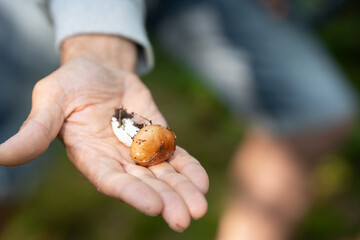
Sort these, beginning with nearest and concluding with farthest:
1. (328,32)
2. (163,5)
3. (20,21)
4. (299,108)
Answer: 1. (20,21)
2. (299,108)
3. (163,5)
4. (328,32)

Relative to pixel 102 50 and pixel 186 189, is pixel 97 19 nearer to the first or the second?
pixel 102 50

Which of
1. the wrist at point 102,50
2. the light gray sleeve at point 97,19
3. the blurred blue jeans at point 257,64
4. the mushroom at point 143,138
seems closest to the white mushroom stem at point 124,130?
the mushroom at point 143,138

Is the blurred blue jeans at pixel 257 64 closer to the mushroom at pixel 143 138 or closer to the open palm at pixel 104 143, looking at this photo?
the open palm at pixel 104 143

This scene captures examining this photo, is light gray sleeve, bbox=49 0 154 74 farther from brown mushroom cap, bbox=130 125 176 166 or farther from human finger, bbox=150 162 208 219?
human finger, bbox=150 162 208 219

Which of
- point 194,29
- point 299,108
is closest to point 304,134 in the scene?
point 299,108

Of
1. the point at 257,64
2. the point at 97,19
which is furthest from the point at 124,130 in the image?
the point at 257,64

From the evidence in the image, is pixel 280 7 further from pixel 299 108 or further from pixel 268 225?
pixel 268 225
